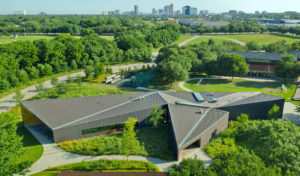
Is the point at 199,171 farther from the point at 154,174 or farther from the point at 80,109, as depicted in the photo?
the point at 80,109

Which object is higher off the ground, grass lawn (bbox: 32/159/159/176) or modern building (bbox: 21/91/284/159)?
modern building (bbox: 21/91/284/159)

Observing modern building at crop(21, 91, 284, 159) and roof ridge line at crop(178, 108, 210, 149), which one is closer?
roof ridge line at crop(178, 108, 210, 149)

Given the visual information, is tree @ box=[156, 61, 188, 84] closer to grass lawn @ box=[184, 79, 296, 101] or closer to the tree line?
grass lawn @ box=[184, 79, 296, 101]

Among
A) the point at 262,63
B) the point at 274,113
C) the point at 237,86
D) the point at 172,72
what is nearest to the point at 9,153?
the point at 274,113

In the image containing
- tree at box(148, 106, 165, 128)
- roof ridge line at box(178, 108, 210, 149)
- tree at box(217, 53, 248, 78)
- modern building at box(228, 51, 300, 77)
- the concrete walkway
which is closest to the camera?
the concrete walkway

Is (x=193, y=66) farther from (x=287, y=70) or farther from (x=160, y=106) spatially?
(x=160, y=106)

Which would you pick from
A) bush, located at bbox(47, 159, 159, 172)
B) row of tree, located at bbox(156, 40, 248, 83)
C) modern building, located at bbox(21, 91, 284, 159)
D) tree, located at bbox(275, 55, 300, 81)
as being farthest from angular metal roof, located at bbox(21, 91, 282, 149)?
tree, located at bbox(275, 55, 300, 81)

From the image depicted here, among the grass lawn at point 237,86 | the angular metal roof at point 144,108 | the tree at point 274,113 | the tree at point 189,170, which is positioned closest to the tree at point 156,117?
the angular metal roof at point 144,108
